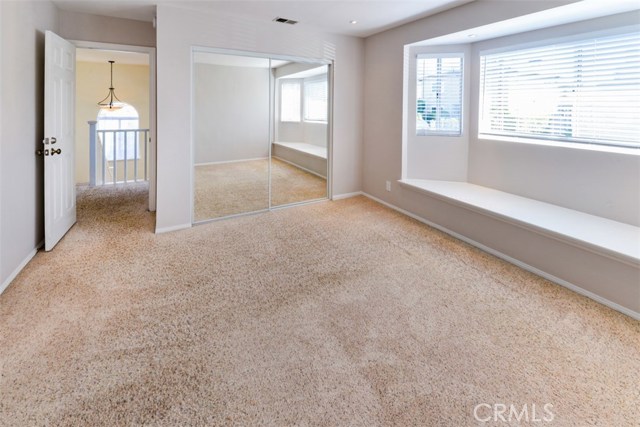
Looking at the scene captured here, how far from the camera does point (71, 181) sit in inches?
167

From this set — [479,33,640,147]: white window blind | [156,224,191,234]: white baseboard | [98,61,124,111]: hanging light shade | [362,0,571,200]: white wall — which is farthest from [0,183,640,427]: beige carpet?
[98,61,124,111]: hanging light shade

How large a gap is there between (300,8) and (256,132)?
62.6 inches

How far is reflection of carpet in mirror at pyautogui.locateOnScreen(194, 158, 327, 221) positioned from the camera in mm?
4617

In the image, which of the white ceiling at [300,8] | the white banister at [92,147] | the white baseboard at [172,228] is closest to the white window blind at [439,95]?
the white ceiling at [300,8]

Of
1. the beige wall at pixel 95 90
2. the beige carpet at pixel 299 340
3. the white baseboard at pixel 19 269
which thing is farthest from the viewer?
the beige wall at pixel 95 90

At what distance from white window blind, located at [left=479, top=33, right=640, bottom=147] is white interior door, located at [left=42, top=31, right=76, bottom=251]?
458 centimetres

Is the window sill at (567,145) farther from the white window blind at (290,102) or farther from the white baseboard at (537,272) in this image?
the white window blind at (290,102)

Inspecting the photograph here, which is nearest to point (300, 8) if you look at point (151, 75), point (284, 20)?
point (284, 20)

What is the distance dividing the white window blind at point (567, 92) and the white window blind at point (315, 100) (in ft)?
7.04

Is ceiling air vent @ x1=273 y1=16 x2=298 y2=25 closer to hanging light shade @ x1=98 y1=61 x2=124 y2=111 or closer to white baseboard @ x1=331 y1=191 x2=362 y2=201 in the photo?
white baseboard @ x1=331 y1=191 x2=362 y2=201

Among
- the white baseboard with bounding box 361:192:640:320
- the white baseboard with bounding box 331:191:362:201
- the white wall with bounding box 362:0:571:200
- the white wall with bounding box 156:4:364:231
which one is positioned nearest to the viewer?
the white baseboard with bounding box 361:192:640:320

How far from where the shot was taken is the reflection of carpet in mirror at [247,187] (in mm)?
4617

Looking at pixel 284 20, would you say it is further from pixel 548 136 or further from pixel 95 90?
pixel 95 90

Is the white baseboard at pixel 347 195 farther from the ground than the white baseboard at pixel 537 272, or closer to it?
farther from the ground
